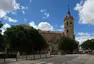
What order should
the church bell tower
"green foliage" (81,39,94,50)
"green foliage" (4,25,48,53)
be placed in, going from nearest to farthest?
"green foliage" (4,25,48,53) < the church bell tower < "green foliage" (81,39,94,50)

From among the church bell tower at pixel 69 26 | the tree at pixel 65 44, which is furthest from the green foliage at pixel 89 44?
the tree at pixel 65 44

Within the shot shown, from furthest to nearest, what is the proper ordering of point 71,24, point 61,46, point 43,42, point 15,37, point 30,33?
point 71,24
point 61,46
point 43,42
point 30,33
point 15,37

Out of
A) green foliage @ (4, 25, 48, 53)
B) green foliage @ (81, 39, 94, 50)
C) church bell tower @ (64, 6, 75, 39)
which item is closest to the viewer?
green foliage @ (4, 25, 48, 53)

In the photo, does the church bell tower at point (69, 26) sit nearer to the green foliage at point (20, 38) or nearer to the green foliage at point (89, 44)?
the green foliage at point (89, 44)

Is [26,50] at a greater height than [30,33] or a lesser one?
lesser

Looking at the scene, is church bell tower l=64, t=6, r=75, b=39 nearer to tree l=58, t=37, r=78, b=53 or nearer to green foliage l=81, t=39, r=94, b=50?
tree l=58, t=37, r=78, b=53

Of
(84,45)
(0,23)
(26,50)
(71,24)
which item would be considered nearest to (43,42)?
(26,50)

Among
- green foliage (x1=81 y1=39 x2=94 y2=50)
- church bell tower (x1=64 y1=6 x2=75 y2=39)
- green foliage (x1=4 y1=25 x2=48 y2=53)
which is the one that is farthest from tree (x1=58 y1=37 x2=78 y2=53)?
green foliage (x1=81 y1=39 x2=94 y2=50)

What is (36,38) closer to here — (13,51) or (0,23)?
(13,51)

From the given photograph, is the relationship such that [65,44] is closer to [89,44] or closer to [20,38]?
[20,38]

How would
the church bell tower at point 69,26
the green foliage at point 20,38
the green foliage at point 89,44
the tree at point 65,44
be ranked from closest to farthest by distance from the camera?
the green foliage at point 20,38 → the tree at point 65,44 → the church bell tower at point 69,26 → the green foliage at point 89,44

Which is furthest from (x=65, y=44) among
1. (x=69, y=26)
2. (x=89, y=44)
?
(x=89, y=44)

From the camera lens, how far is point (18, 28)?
61.8 metres

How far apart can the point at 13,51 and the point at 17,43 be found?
857cm
